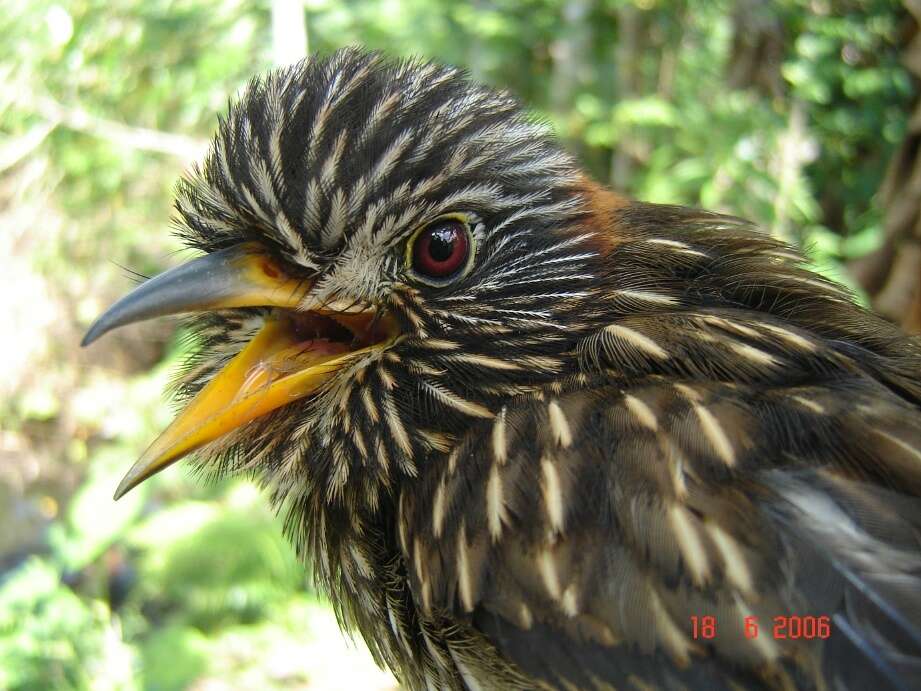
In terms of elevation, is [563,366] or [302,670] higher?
[563,366]

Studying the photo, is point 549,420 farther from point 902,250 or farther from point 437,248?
point 902,250

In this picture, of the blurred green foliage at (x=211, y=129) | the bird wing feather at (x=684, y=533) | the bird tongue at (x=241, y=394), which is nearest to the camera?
the bird wing feather at (x=684, y=533)

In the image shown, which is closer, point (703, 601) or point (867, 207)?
point (703, 601)

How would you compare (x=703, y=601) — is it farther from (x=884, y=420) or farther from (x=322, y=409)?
(x=322, y=409)

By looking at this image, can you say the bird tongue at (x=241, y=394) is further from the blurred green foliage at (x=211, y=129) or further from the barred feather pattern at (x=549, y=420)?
the blurred green foliage at (x=211, y=129)

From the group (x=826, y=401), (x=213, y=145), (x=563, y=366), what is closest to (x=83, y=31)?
(x=213, y=145)

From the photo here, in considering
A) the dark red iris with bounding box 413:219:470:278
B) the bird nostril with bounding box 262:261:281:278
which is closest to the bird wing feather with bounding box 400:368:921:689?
the dark red iris with bounding box 413:219:470:278

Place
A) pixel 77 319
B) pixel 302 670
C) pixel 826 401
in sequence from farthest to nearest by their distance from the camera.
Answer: pixel 77 319
pixel 302 670
pixel 826 401

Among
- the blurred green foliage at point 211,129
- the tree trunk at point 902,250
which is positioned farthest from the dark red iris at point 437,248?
the blurred green foliage at point 211,129
